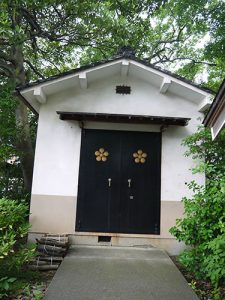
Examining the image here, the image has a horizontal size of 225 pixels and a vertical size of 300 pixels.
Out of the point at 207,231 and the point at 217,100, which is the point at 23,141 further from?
the point at 217,100

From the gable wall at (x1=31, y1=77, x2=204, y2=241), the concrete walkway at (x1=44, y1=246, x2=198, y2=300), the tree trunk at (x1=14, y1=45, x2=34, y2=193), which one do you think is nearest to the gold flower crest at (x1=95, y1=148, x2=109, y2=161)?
the gable wall at (x1=31, y1=77, x2=204, y2=241)

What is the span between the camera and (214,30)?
11.1 metres

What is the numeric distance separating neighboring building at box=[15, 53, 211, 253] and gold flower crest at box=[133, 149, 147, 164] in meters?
0.02

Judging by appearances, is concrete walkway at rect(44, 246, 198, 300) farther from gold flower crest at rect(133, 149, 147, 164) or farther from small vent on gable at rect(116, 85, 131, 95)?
small vent on gable at rect(116, 85, 131, 95)

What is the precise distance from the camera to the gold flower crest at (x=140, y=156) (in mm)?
7602

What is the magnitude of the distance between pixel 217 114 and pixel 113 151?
13.4ft

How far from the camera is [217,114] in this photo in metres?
3.75

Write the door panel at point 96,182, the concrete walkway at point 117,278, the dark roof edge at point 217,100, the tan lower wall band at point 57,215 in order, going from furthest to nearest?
the door panel at point 96,182
the tan lower wall band at point 57,215
the concrete walkway at point 117,278
the dark roof edge at point 217,100

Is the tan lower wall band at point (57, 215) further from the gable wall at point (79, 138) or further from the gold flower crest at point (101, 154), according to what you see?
the gold flower crest at point (101, 154)

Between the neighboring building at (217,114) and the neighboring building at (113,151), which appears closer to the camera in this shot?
the neighboring building at (217,114)

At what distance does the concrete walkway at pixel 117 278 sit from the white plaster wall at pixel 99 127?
5.93 feet

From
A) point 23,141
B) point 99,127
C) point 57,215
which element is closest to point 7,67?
point 23,141

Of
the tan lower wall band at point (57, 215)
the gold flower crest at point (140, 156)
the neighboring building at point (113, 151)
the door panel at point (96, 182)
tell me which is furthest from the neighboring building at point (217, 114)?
the tan lower wall band at point (57, 215)

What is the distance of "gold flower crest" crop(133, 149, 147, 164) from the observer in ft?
24.9
